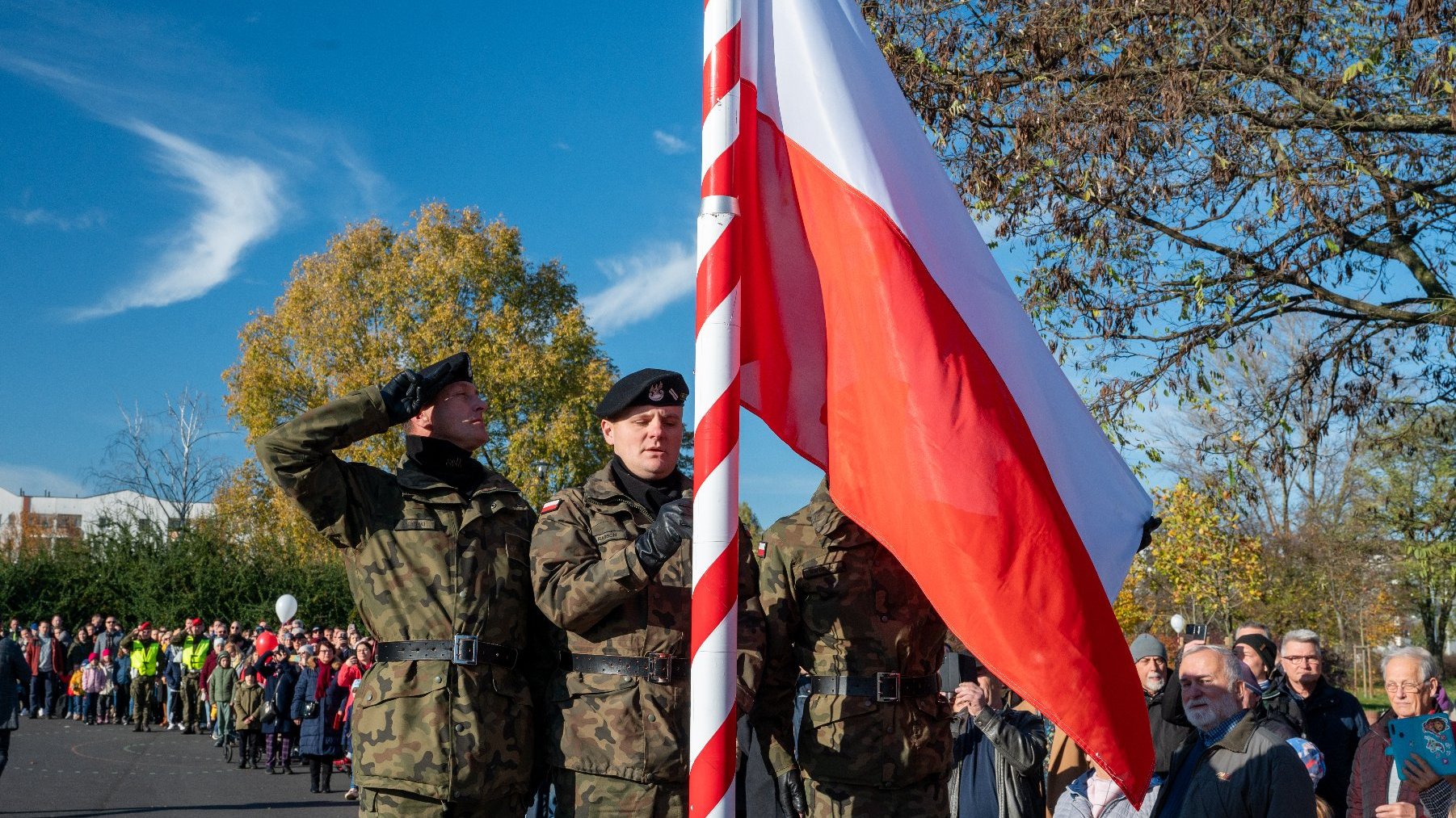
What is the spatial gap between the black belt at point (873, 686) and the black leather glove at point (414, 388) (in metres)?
1.70

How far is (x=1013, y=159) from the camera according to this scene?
10.3 m

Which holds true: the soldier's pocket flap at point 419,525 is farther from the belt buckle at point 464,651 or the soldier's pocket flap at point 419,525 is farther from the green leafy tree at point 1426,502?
the green leafy tree at point 1426,502

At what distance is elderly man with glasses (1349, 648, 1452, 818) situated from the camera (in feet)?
18.5

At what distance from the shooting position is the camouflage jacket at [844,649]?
4.45 m

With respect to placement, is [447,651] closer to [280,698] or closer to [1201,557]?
[280,698]

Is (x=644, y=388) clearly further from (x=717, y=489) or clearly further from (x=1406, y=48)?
(x=1406, y=48)

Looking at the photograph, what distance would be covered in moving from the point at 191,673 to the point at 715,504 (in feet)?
78.1

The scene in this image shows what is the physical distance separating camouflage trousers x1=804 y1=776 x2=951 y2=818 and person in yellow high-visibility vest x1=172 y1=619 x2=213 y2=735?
72.5 ft

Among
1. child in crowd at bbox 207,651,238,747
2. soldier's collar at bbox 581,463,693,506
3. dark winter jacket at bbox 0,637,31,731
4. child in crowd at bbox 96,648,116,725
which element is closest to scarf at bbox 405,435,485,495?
soldier's collar at bbox 581,463,693,506

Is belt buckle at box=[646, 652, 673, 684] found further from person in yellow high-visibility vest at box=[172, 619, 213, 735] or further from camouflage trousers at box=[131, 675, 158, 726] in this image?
camouflage trousers at box=[131, 675, 158, 726]

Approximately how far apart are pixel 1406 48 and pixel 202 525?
3182 centimetres

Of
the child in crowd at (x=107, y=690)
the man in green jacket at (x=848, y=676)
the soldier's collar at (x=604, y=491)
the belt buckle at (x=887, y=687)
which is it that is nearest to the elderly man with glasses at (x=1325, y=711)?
the man in green jacket at (x=848, y=676)

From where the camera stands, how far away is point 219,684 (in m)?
20.3

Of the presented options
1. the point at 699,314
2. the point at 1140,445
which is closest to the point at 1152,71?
the point at 1140,445
